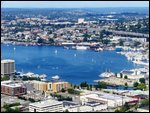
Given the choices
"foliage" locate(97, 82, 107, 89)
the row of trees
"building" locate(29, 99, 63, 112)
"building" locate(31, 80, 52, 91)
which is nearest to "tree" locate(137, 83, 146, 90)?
the row of trees

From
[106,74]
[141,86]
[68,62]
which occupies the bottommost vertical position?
[68,62]

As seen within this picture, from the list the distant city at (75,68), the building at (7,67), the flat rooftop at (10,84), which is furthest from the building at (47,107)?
the building at (7,67)

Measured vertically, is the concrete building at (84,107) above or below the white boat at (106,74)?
above

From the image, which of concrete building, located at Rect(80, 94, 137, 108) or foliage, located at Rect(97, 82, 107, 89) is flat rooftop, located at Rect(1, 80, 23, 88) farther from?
foliage, located at Rect(97, 82, 107, 89)

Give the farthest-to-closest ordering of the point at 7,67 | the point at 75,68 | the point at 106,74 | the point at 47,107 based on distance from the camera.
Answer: the point at 75,68, the point at 106,74, the point at 7,67, the point at 47,107

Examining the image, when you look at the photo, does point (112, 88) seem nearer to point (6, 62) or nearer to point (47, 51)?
point (6, 62)

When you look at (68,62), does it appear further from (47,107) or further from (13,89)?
(47,107)

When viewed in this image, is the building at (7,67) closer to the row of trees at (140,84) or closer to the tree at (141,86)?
the row of trees at (140,84)

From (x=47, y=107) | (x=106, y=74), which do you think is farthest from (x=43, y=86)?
(x=47, y=107)
